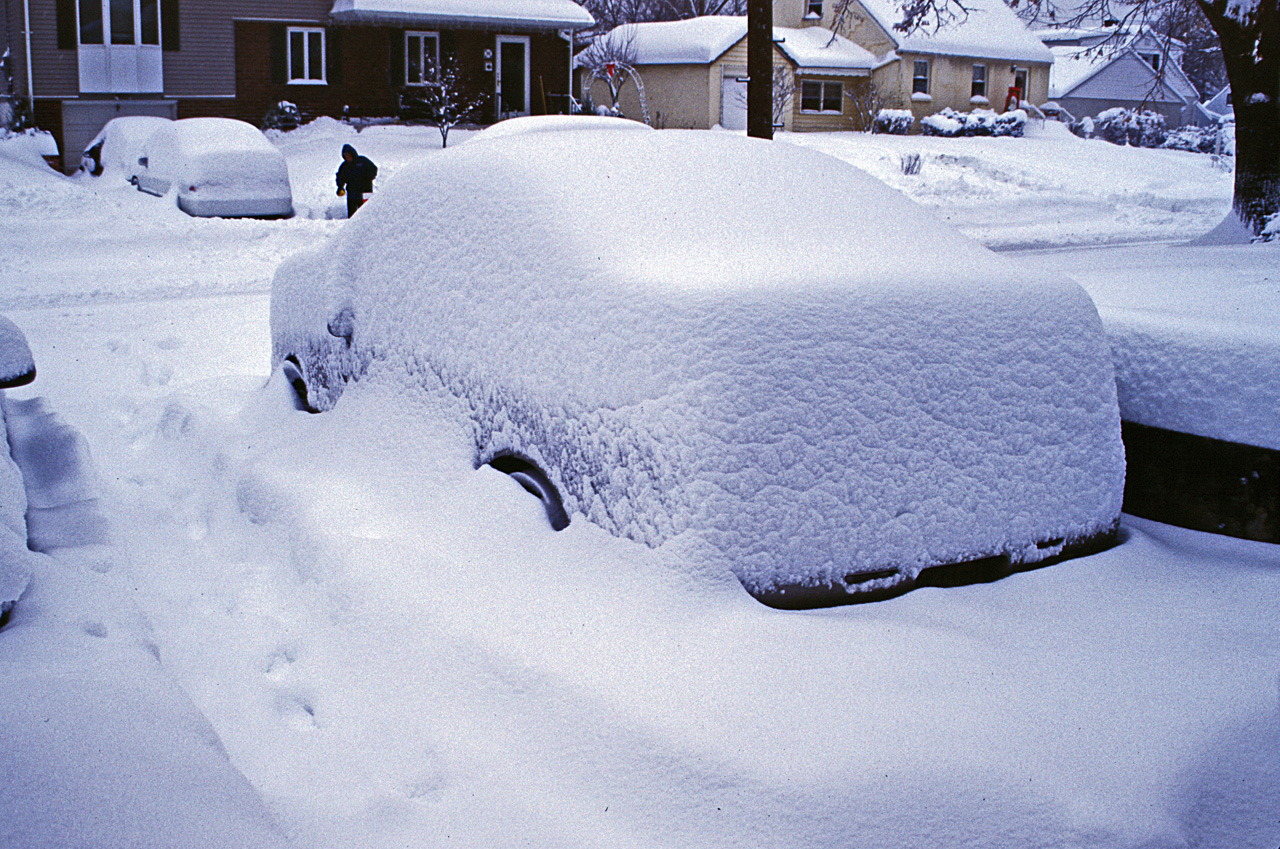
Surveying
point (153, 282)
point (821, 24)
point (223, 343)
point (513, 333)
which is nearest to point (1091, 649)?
point (513, 333)

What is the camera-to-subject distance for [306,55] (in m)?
29.3

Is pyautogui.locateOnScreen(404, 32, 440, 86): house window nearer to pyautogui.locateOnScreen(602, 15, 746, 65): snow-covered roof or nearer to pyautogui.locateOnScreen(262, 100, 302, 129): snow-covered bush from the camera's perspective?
pyautogui.locateOnScreen(262, 100, 302, 129): snow-covered bush

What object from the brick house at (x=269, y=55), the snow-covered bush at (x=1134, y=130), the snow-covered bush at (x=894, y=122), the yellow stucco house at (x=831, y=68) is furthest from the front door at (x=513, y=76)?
the snow-covered bush at (x=1134, y=130)

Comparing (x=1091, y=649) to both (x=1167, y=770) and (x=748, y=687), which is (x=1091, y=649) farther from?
(x=748, y=687)

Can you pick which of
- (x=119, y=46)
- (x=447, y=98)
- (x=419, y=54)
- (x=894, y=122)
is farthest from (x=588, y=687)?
(x=894, y=122)

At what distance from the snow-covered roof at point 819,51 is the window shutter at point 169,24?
18.3 metres

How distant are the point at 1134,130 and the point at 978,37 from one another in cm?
634

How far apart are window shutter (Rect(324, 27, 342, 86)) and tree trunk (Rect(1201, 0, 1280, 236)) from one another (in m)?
21.9

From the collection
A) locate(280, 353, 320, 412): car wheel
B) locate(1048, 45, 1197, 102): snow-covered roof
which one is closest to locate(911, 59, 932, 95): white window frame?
locate(1048, 45, 1197, 102): snow-covered roof

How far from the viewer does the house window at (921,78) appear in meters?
39.1

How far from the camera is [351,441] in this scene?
167 inches

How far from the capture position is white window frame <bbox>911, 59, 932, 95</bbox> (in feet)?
128

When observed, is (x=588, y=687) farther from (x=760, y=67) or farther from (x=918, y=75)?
(x=918, y=75)

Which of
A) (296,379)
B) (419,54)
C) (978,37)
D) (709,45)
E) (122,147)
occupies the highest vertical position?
(978,37)
